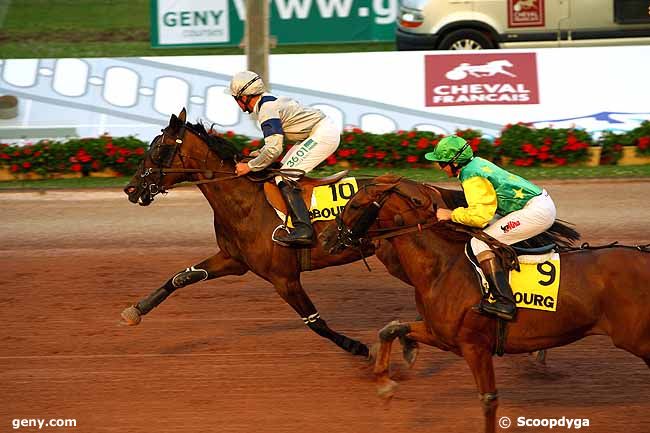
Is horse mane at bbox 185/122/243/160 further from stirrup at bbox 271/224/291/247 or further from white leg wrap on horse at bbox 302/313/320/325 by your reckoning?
white leg wrap on horse at bbox 302/313/320/325

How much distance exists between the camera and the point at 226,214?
8.41 meters

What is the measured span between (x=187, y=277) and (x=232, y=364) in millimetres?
884

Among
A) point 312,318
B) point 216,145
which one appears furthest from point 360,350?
point 216,145

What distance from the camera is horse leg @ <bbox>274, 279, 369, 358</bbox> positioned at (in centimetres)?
800

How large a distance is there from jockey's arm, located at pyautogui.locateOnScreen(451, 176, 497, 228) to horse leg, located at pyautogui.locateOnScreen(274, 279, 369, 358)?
1925mm

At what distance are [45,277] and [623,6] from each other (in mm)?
12889

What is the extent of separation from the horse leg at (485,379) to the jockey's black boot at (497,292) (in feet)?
0.89

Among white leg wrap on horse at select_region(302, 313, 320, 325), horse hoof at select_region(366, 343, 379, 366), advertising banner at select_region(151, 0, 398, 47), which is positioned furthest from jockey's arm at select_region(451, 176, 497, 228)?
advertising banner at select_region(151, 0, 398, 47)

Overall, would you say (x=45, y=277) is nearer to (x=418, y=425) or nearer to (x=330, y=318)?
(x=330, y=318)

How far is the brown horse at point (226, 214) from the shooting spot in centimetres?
818

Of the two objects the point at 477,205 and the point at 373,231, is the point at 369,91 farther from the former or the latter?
the point at 477,205

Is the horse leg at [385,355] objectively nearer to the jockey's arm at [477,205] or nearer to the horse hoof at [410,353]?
the horse hoof at [410,353]

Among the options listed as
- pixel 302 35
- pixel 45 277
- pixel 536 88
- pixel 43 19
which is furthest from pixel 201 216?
pixel 43 19

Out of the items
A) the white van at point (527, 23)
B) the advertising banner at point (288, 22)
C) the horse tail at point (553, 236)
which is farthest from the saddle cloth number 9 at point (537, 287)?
the advertising banner at point (288, 22)
